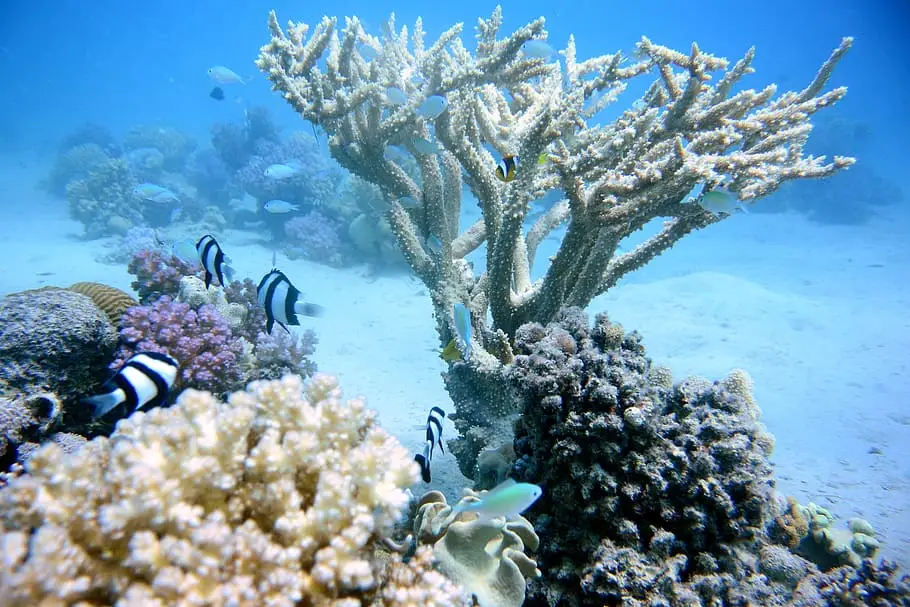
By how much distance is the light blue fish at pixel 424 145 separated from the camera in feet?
15.0

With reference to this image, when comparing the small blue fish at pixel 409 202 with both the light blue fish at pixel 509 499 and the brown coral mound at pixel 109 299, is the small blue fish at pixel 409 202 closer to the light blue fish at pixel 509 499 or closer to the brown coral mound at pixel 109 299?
the brown coral mound at pixel 109 299

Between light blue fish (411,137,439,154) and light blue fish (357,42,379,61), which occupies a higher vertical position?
light blue fish (357,42,379,61)

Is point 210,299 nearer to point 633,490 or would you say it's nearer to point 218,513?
point 218,513

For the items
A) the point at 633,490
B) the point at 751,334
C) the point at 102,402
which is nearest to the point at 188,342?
the point at 102,402

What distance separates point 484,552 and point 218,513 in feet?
4.91

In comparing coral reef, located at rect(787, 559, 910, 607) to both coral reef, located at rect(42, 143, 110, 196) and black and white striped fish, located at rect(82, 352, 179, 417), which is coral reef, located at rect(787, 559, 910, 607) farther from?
coral reef, located at rect(42, 143, 110, 196)

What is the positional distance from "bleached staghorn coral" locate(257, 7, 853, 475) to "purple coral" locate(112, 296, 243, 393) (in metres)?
1.95

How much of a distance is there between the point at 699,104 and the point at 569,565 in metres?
3.34

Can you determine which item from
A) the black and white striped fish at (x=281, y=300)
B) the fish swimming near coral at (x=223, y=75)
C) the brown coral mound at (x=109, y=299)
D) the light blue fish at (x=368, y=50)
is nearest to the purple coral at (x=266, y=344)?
the brown coral mound at (x=109, y=299)

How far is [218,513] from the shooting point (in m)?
1.39

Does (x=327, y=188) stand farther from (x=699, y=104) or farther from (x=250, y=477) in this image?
(x=250, y=477)

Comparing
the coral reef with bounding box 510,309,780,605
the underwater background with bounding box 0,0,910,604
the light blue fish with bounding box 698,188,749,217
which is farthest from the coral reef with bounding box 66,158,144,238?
the light blue fish with bounding box 698,188,749,217

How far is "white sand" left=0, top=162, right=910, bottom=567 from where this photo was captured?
5254 mm

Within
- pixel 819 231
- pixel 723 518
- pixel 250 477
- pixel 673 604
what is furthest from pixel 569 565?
pixel 819 231
